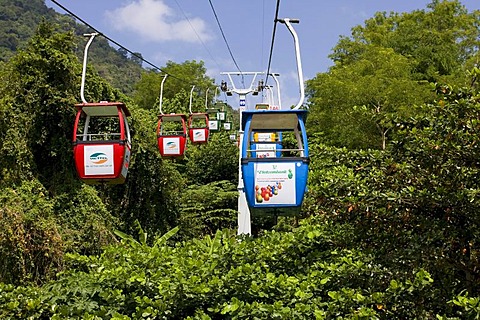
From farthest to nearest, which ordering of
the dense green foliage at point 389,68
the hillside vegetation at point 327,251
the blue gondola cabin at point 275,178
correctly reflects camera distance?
1. the dense green foliage at point 389,68
2. the blue gondola cabin at point 275,178
3. the hillside vegetation at point 327,251

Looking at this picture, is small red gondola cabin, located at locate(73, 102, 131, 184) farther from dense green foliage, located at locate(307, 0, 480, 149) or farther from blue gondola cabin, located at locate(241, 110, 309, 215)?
dense green foliage, located at locate(307, 0, 480, 149)

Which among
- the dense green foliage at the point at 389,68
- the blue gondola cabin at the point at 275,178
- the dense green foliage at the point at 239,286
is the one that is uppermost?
the dense green foliage at the point at 389,68

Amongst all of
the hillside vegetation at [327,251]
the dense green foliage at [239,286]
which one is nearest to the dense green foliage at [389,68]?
the hillside vegetation at [327,251]

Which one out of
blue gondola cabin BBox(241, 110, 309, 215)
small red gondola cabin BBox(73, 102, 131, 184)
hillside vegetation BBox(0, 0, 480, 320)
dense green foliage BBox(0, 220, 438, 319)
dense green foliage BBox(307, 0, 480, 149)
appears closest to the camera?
hillside vegetation BBox(0, 0, 480, 320)

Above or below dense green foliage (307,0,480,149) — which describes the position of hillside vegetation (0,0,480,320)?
below

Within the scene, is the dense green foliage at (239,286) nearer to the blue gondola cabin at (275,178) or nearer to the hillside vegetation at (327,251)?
the hillside vegetation at (327,251)

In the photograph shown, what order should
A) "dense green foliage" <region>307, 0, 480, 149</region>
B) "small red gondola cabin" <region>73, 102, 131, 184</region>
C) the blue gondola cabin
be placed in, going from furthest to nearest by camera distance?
1. "dense green foliage" <region>307, 0, 480, 149</region>
2. "small red gondola cabin" <region>73, 102, 131, 184</region>
3. the blue gondola cabin

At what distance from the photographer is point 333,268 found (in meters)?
4.67

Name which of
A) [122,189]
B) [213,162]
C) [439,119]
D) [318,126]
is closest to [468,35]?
[318,126]

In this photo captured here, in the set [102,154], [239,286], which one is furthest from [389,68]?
[239,286]

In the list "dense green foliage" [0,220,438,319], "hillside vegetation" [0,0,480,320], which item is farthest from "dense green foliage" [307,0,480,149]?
"dense green foliage" [0,220,438,319]

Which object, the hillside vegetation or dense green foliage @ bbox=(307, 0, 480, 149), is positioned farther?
dense green foliage @ bbox=(307, 0, 480, 149)

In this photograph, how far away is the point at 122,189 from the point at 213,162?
911 centimetres

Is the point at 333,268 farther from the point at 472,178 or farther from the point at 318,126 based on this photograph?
the point at 318,126
